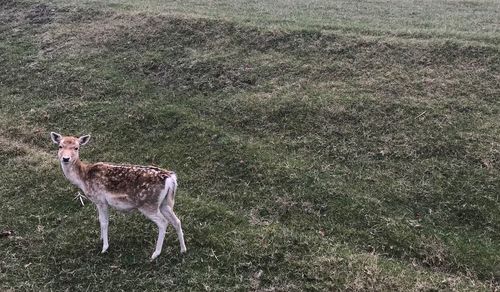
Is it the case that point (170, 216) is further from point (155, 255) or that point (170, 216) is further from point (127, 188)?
point (127, 188)

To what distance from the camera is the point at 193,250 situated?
9266 mm

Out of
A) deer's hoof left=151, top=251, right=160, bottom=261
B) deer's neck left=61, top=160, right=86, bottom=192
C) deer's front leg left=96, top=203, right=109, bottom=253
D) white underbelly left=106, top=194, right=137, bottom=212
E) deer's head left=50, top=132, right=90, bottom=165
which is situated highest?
deer's head left=50, top=132, right=90, bottom=165

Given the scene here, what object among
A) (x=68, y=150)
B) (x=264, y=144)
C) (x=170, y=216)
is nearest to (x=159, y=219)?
(x=170, y=216)

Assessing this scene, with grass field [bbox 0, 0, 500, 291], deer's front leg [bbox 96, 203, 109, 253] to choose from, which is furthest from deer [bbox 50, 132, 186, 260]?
grass field [bbox 0, 0, 500, 291]

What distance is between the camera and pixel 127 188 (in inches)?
343

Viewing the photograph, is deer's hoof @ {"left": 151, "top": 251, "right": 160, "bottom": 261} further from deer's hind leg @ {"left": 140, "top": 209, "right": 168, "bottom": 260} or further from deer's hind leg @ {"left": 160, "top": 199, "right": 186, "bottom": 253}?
deer's hind leg @ {"left": 160, "top": 199, "right": 186, "bottom": 253}

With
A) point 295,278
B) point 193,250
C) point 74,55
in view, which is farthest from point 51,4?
point 295,278

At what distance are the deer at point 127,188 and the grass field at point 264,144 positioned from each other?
27.0 inches

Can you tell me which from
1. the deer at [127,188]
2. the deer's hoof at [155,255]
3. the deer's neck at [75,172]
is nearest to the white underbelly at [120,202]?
the deer at [127,188]

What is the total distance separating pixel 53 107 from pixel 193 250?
8068mm

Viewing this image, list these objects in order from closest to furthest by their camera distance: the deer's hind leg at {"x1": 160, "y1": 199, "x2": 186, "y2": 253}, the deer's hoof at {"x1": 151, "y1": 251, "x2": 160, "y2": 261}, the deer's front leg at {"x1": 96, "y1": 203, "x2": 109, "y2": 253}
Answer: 1. the deer's hind leg at {"x1": 160, "y1": 199, "x2": 186, "y2": 253}
2. the deer's hoof at {"x1": 151, "y1": 251, "x2": 160, "y2": 261}
3. the deer's front leg at {"x1": 96, "y1": 203, "x2": 109, "y2": 253}

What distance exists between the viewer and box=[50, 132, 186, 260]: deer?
28.1ft

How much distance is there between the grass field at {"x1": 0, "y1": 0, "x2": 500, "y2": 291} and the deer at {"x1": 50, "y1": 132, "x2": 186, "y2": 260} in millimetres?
687

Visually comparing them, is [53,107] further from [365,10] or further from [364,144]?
[365,10]
